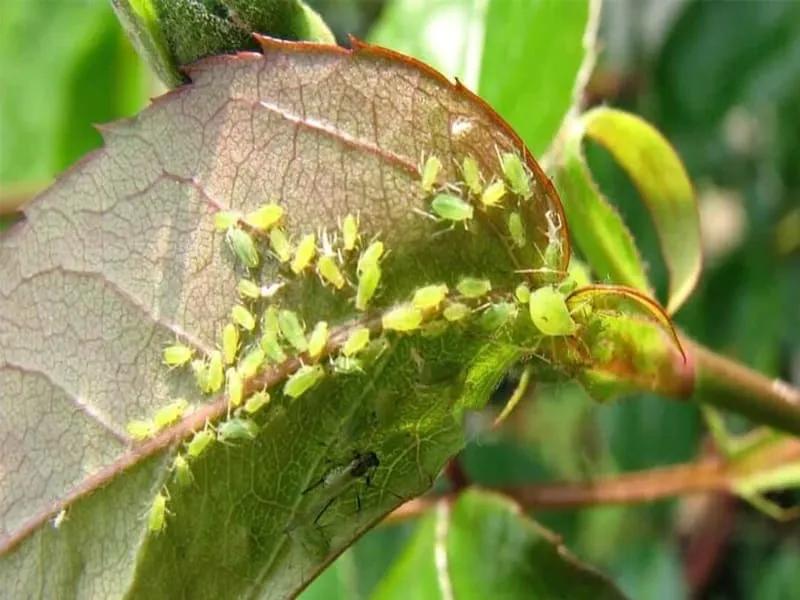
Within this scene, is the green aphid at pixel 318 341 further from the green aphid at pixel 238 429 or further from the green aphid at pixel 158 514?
the green aphid at pixel 158 514

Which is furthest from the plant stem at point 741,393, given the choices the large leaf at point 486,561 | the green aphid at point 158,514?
the green aphid at point 158,514

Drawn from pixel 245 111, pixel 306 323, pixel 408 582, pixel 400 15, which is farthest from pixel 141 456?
pixel 400 15

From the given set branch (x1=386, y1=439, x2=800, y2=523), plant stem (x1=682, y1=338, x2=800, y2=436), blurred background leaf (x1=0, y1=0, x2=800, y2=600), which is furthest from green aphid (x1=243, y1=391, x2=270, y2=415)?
blurred background leaf (x1=0, y1=0, x2=800, y2=600)

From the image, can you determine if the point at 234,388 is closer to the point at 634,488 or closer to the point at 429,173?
the point at 429,173

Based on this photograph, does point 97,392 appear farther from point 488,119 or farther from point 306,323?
point 488,119

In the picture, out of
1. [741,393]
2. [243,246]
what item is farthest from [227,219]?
[741,393]

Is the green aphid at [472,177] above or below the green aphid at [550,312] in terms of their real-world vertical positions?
above
